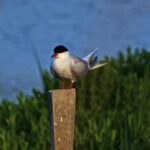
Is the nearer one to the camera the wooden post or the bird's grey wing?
the wooden post

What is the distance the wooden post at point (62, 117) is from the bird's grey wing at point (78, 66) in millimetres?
264

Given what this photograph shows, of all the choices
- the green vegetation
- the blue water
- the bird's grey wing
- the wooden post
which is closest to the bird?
the bird's grey wing

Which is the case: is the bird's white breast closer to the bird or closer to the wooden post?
the bird

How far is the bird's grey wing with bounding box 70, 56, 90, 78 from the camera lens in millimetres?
4330

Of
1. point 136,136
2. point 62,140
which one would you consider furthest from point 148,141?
point 62,140

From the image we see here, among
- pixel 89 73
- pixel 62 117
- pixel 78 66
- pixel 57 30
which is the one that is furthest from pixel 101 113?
pixel 57 30

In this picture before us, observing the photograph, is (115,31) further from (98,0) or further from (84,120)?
(84,120)

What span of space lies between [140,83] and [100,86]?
0.36 meters

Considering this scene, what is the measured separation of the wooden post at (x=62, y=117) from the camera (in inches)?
159

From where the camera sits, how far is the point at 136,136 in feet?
18.8

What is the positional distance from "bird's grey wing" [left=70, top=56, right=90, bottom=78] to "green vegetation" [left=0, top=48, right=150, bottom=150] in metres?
0.96

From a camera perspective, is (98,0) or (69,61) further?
(98,0)

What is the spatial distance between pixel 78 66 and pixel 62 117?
342 millimetres

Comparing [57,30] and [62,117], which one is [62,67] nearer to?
[62,117]
